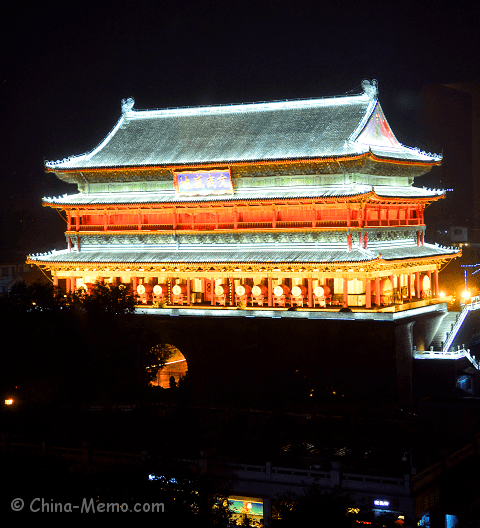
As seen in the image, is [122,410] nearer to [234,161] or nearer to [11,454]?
[11,454]

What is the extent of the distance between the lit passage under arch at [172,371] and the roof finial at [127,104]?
633 inches

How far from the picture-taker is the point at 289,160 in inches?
1797

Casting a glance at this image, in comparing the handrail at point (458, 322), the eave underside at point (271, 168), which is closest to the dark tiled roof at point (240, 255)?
the handrail at point (458, 322)

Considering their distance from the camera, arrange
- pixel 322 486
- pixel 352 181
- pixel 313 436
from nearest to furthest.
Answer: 1. pixel 322 486
2. pixel 313 436
3. pixel 352 181

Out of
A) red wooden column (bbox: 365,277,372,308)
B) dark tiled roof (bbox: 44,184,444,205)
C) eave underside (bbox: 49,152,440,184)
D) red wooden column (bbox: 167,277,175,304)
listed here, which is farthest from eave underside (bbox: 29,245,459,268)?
eave underside (bbox: 49,152,440,184)

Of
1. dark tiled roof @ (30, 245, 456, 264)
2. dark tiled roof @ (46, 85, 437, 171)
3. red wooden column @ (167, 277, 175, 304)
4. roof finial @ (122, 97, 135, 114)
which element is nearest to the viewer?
dark tiled roof @ (30, 245, 456, 264)

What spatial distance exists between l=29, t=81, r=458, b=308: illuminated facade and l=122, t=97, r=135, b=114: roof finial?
194 cm

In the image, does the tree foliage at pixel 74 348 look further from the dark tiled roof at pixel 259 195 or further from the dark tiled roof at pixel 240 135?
the dark tiled roof at pixel 240 135

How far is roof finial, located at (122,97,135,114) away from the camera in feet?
179

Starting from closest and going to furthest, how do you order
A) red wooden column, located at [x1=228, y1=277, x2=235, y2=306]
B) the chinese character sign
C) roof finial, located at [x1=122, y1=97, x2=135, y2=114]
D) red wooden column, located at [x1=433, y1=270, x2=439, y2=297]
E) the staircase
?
red wooden column, located at [x1=228, y1=277, x2=235, y2=306], the staircase, the chinese character sign, red wooden column, located at [x1=433, y1=270, x2=439, y2=297], roof finial, located at [x1=122, y1=97, x2=135, y2=114]

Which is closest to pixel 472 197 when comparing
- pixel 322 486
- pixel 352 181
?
pixel 352 181

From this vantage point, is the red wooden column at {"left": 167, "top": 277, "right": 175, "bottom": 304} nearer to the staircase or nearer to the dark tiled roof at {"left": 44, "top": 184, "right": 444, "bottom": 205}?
the dark tiled roof at {"left": 44, "top": 184, "right": 444, "bottom": 205}

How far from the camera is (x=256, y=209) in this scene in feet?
156

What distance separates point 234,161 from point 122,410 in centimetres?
1551
